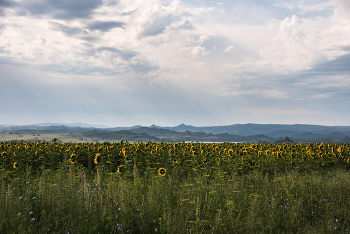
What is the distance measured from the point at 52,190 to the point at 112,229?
2.30m

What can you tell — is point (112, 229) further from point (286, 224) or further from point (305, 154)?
point (305, 154)

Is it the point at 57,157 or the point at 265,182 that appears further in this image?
the point at 57,157

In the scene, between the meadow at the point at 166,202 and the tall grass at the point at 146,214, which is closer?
the tall grass at the point at 146,214

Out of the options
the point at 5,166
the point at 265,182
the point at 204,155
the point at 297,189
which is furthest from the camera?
the point at 204,155

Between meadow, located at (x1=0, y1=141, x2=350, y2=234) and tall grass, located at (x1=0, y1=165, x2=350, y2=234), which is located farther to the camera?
meadow, located at (x1=0, y1=141, x2=350, y2=234)

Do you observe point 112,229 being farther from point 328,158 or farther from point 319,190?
point 328,158

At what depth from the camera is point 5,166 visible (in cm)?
1184

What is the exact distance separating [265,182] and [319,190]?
179cm

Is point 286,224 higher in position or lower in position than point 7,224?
lower

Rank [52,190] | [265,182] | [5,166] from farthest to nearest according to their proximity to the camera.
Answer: [5,166] < [265,182] < [52,190]

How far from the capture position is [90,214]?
195 inches

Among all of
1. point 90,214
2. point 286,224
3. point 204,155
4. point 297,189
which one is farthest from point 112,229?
point 204,155

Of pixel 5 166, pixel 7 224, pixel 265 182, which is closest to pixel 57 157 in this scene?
pixel 5 166

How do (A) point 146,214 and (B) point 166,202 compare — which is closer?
(A) point 146,214
